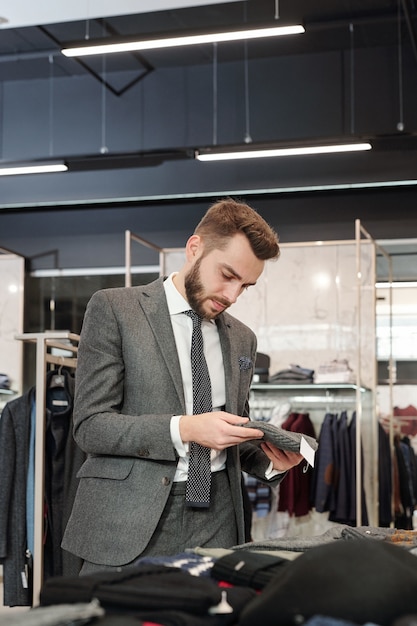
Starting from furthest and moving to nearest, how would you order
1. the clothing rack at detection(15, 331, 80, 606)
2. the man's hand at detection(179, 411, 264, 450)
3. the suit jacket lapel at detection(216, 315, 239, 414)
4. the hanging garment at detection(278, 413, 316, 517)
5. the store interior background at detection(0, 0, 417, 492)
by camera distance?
the store interior background at detection(0, 0, 417, 492) < the hanging garment at detection(278, 413, 316, 517) < the clothing rack at detection(15, 331, 80, 606) < the suit jacket lapel at detection(216, 315, 239, 414) < the man's hand at detection(179, 411, 264, 450)

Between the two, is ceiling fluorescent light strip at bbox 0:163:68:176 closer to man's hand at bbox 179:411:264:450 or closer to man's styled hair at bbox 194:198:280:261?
man's styled hair at bbox 194:198:280:261

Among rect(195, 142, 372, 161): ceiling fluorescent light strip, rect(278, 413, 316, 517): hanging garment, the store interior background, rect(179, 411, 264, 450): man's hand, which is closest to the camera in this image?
rect(179, 411, 264, 450): man's hand

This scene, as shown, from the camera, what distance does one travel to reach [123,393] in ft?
8.82

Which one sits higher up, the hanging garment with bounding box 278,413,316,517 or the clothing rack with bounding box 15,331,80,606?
the clothing rack with bounding box 15,331,80,606

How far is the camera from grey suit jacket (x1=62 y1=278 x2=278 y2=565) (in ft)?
8.25

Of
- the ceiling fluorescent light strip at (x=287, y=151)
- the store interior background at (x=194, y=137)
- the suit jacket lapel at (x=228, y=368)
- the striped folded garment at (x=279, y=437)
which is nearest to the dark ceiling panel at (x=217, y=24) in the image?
the store interior background at (x=194, y=137)

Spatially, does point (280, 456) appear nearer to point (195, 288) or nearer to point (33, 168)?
point (195, 288)

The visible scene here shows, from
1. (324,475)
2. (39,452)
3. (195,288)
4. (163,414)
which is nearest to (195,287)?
(195,288)

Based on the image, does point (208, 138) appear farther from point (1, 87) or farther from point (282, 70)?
point (1, 87)

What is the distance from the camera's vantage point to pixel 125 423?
2.51 metres

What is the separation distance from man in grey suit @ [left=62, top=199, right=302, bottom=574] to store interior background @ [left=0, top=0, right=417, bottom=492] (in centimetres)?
516

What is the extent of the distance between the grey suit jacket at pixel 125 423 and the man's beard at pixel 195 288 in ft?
0.28

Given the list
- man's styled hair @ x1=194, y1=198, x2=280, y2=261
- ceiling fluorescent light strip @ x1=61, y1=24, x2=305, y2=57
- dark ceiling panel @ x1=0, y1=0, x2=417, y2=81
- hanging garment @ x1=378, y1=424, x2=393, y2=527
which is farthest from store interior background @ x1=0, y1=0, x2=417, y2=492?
man's styled hair @ x1=194, y1=198, x2=280, y2=261

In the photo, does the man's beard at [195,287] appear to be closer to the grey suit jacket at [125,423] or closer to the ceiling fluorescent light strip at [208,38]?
the grey suit jacket at [125,423]
